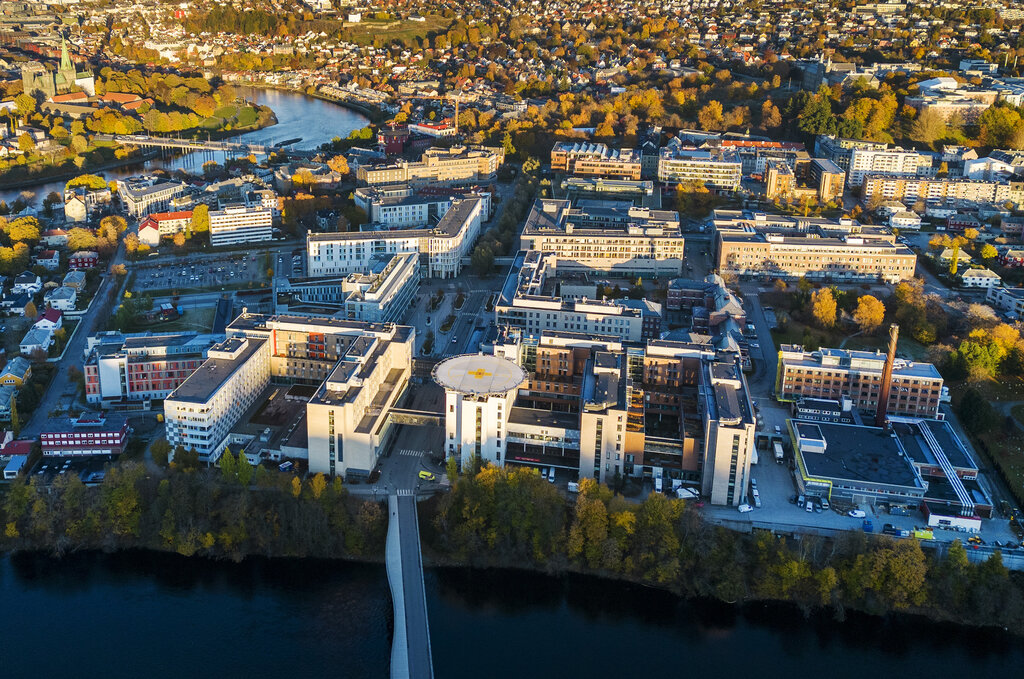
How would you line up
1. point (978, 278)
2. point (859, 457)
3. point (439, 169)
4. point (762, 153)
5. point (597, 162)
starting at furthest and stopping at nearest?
point (762, 153) < point (597, 162) < point (439, 169) < point (978, 278) < point (859, 457)

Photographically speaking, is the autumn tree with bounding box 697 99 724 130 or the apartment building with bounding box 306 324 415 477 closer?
the apartment building with bounding box 306 324 415 477

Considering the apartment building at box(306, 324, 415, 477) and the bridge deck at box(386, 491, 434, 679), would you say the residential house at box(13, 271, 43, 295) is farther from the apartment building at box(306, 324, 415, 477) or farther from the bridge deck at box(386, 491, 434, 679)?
the bridge deck at box(386, 491, 434, 679)

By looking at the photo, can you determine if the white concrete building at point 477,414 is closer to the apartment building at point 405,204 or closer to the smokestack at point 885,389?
the smokestack at point 885,389

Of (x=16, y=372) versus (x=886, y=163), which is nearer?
(x=16, y=372)

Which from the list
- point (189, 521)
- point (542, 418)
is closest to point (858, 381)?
point (542, 418)

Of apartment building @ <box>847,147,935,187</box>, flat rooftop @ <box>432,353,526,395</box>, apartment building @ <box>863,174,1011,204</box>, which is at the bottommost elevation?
flat rooftop @ <box>432,353,526,395</box>

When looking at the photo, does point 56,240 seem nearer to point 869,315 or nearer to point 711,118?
point 869,315

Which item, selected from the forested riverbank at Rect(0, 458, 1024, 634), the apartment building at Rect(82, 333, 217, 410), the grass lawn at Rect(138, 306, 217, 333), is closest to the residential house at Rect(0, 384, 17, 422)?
the apartment building at Rect(82, 333, 217, 410)
